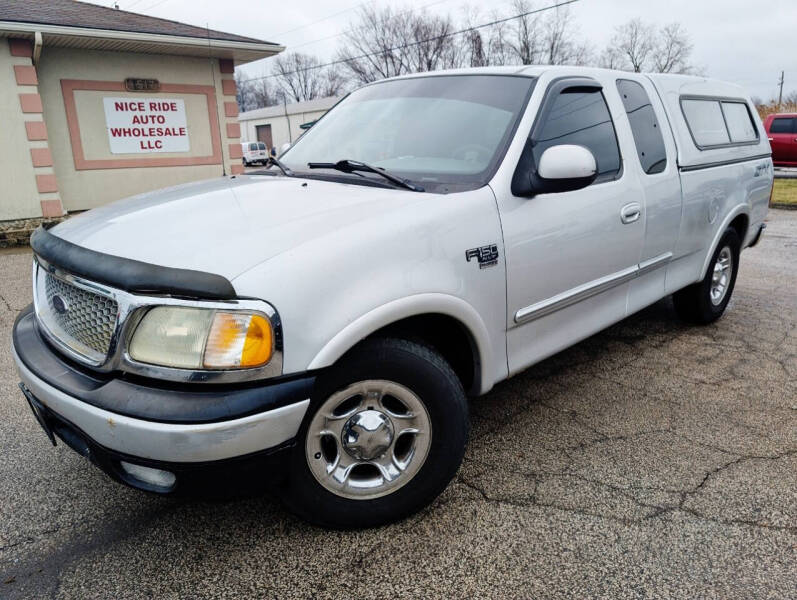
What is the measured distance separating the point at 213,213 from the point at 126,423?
35.6 inches

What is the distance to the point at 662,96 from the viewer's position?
12.7 feet

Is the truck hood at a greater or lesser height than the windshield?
lesser

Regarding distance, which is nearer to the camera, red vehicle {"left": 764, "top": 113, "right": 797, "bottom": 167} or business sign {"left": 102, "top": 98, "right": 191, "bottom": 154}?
business sign {"left": 102, "top": 98, "right": 191, "bottom": 154}

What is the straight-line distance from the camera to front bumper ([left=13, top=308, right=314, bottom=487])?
5.77ft

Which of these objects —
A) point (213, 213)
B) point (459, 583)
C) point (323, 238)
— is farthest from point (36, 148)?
point (459, 583)

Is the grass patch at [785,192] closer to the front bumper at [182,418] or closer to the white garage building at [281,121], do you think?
the front bumper at [182,418]

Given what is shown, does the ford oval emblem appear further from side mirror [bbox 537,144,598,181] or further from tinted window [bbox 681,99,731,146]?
tinted window [bbox 681,99,731,146]

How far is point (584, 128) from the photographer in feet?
10.4

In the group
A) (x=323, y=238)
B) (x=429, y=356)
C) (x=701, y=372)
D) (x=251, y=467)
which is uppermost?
(x=323, y=238)

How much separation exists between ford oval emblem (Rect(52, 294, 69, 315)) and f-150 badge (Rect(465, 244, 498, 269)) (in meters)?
1.49

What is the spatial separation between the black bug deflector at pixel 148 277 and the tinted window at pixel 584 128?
1.67 m

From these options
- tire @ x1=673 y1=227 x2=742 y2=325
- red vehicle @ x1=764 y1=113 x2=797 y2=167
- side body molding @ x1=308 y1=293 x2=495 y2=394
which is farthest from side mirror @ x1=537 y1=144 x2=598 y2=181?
red vehicle @ x1=764 y1=113 x2=797 y2=167

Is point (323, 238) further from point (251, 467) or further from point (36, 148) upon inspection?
point (36, 148)

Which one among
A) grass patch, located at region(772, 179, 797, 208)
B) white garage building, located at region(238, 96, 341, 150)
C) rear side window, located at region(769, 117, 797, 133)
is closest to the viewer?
grass patch, located at region(772, 179, 797, 208)
